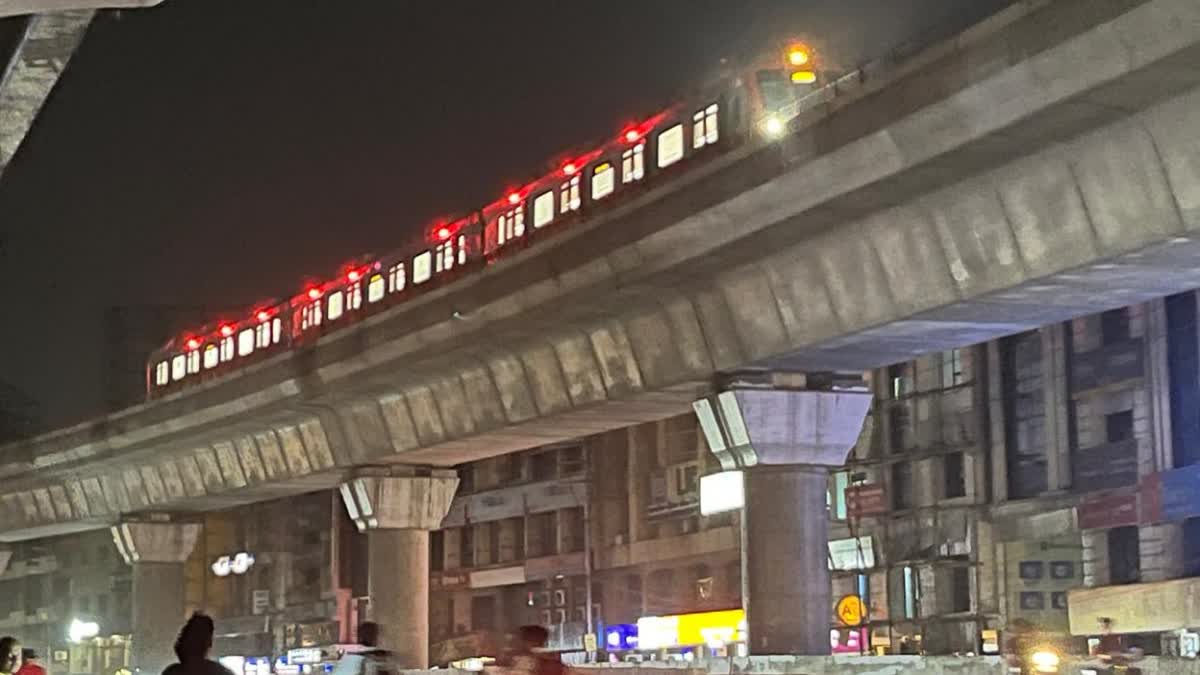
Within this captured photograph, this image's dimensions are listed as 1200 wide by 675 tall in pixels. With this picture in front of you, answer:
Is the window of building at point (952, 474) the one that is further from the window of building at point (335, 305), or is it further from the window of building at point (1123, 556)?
the window of building at point (335, 305)

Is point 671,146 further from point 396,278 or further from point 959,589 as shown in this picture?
point 959,589

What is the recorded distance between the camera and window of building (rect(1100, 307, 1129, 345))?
4691 cm

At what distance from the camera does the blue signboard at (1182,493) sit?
138ft

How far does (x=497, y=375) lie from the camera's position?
3819 cm

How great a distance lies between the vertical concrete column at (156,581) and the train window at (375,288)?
11.7 meters

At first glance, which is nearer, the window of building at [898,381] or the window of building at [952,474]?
the window of building at [952,474]

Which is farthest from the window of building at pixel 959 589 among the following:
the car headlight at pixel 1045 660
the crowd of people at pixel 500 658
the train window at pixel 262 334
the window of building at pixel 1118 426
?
the crowd of people at pixel 500 658

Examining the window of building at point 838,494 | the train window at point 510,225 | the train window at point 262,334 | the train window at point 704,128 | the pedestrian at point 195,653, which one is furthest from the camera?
the train window at point 262,334

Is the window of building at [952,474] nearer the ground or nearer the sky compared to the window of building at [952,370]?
nearer the ground

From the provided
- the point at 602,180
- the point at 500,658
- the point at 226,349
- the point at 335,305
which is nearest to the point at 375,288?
the point at 335,305

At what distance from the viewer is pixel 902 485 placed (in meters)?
55.8

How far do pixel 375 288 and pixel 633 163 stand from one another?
59.4ft

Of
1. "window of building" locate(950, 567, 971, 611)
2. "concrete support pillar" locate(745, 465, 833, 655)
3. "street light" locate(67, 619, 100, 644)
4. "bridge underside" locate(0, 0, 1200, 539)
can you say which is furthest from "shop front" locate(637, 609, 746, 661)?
"street light" locate(67, 619, 100, 644)

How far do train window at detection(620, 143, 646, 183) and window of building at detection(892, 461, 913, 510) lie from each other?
21103 millimetres
